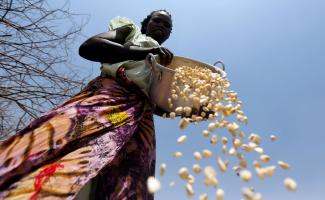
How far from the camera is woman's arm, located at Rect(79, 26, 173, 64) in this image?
5.25 feet

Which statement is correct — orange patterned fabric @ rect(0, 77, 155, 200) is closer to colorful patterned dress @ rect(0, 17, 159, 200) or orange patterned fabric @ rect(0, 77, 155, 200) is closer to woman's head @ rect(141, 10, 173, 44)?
colorful patterned dress @ rect(0, 17, 159, 200)

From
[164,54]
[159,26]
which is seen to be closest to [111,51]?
[164,54]

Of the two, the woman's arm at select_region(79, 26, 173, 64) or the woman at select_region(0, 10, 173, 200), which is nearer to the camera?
the woman at select_region(0, 10, 173, 200)

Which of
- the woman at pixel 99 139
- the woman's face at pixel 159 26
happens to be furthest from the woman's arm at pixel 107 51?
the woman's face at pixel 159 26

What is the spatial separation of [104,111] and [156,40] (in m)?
0.64

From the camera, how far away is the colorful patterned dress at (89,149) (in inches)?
46.5

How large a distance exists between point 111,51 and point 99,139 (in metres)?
0.43

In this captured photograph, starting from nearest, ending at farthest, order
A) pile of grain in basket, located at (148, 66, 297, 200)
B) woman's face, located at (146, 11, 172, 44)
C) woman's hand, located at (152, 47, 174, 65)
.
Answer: pile of grain in basket, located at (148, 66, 297, 200) < woman's hand, located at (152, 47, 174, 65) < woman's face, located at (146, 11, 172, 44)

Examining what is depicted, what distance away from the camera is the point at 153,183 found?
0.65 meters

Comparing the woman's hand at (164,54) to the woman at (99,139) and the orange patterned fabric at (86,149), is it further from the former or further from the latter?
the orange patterned fabric at (86,149)

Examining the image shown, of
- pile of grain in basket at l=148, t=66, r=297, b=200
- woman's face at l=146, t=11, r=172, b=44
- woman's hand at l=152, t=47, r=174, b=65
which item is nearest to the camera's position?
pile of grain in basket at l=148, t=66, r=297, b=200

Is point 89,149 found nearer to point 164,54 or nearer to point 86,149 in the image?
point 86,149

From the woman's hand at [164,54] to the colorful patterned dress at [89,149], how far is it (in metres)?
0.15

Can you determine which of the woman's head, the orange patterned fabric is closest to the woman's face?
the woman's head
